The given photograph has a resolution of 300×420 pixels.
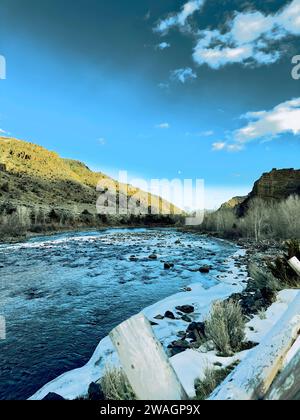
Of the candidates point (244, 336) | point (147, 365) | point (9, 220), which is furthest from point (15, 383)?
point (9, 220)

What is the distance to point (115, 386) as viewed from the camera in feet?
14.9

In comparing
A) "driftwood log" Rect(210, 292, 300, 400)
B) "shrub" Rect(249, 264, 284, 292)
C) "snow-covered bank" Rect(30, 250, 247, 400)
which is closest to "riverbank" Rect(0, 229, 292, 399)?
"snow-covered bank" Rect(30, 250, 247, 400)

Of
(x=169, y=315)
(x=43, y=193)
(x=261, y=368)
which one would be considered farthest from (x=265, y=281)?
(x=43, y=193)

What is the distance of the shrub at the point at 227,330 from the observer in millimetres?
5676

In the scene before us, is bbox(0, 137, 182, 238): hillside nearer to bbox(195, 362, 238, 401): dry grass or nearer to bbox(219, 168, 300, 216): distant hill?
bbox(219, 168, 300, 216): distant hill

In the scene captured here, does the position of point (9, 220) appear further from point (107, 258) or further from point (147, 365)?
point (147, 365)

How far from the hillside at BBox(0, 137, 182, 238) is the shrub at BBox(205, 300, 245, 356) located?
39483 mm

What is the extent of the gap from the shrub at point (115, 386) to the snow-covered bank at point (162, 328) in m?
0.38

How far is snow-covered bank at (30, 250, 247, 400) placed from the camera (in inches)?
223

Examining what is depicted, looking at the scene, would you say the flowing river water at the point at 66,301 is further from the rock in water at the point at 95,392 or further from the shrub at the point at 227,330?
the shrub at the point at 227,330

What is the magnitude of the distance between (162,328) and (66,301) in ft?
15.5

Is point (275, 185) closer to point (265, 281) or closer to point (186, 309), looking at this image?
point (265, 281)

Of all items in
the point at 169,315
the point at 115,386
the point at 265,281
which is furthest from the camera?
the point at 265,281

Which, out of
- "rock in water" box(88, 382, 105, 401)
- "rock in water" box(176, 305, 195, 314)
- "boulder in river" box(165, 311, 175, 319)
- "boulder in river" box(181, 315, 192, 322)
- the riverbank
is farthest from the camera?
"rock in water" box(176, 305, 195, 314)
